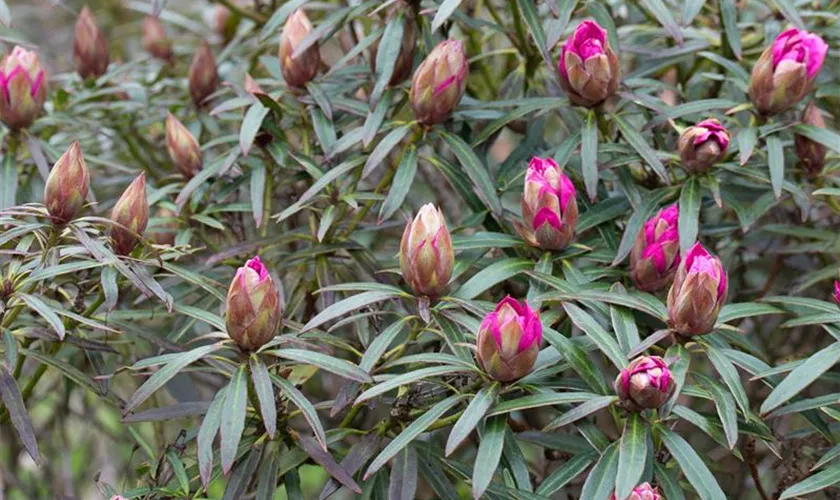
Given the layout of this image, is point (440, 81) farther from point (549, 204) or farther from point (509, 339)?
point (509, 339)

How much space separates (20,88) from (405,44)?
0.63 meters

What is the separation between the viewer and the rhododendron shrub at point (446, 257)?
1.29m

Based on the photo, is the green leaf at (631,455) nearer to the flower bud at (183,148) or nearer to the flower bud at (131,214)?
the flower bud at (131,214)

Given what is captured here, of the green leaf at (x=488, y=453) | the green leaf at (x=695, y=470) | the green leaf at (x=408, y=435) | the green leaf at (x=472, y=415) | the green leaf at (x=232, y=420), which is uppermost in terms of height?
the green leaf at (x=232, y=420)

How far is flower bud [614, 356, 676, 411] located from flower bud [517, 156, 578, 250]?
0.29 m

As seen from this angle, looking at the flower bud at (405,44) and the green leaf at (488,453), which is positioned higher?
the flower bud at (405,44)

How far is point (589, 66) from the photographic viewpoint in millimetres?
1538

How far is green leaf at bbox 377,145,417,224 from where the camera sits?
1.55 m

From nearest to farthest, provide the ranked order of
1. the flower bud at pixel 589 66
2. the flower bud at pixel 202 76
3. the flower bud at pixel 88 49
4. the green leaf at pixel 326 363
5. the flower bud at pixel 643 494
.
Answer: the flower bud at pixel 643 494
the green leaf at pixel 326 363
the flower bud at pixel 589 66
the flower bud at pixel 202 76
the flower bud at pixel 88 49

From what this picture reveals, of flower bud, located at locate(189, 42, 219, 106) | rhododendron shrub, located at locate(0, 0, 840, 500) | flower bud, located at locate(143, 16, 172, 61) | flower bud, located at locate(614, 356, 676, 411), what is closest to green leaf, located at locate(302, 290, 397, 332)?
rhododendron shrub, located at locate(0, 0, 840, 500)

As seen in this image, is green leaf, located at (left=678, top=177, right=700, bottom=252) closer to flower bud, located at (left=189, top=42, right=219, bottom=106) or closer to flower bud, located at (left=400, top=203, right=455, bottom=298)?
flower bud, located at (left=400, top=203, right=455, bottom=298)

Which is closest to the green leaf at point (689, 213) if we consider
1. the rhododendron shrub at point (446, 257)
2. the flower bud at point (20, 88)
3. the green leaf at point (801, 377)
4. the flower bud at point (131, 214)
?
the rhododendron shrub at point (446, 257)

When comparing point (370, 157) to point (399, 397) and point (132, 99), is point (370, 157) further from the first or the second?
point (132, 99)

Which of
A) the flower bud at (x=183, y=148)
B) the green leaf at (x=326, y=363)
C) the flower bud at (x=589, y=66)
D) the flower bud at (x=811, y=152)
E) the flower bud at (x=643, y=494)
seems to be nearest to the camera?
the flower bud at (x=643, y=494)
